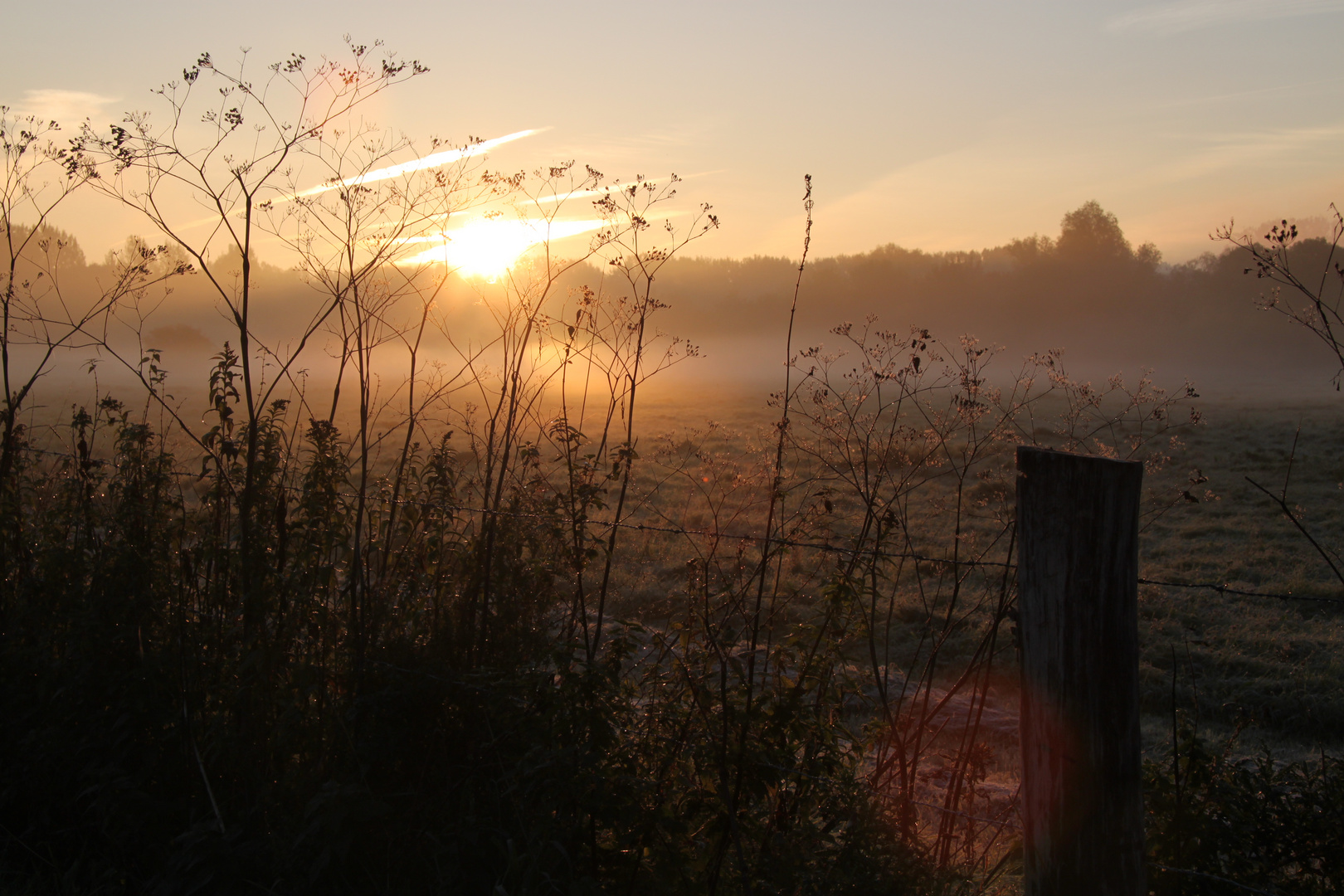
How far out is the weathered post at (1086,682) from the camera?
7.02 ft

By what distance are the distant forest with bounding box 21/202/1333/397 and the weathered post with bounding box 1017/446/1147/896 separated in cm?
6605

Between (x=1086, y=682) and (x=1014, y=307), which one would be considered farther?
(x=1014, y=307)

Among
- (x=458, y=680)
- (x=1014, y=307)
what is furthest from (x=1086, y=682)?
(x=1014, y=307)

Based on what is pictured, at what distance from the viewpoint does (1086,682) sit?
7.13 feet

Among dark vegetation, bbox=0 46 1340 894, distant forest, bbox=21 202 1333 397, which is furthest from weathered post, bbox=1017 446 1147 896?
distant forest, bbox=21 202 1333 397

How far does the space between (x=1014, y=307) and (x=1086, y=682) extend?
88.8 metres

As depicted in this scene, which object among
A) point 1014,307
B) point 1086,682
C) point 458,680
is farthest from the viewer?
point 1014,307

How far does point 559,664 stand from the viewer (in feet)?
9.62

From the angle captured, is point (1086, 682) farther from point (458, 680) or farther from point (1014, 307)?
point (1014, 307)

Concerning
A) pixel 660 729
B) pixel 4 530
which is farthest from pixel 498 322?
pixel 4 530

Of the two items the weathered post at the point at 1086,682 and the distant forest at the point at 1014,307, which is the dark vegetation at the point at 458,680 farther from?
the distant forest at the point at 1014,307

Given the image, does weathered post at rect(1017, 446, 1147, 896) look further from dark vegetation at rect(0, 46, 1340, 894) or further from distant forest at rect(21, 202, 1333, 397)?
distant forest at rect(21, 202, 1333, 397)

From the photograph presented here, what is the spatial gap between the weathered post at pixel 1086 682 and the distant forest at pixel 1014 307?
66.0 metres

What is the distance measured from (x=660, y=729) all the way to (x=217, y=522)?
2352 millimetres
